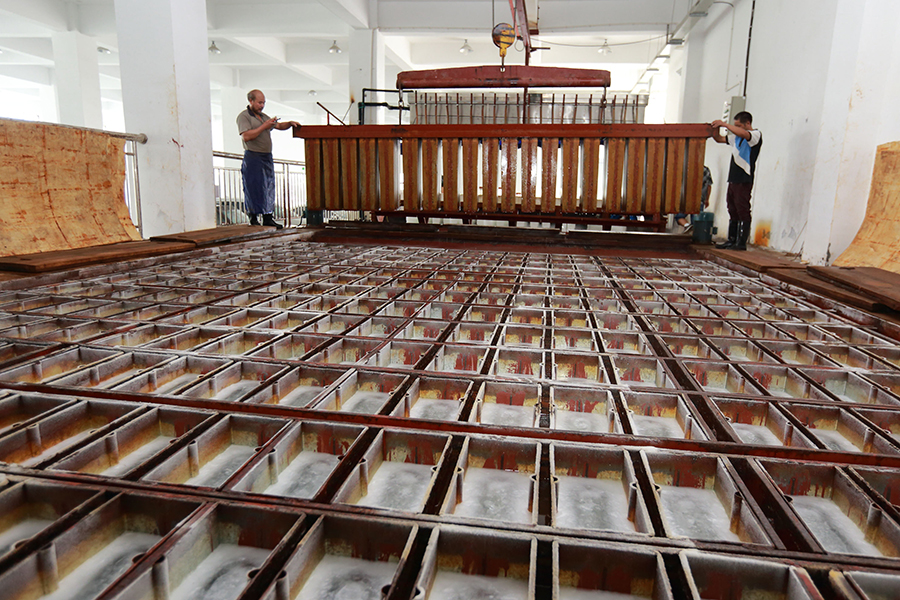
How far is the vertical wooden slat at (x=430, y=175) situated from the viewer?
590 centimetres

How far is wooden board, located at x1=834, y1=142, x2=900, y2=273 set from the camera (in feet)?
13.4

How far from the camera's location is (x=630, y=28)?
33.2 ft

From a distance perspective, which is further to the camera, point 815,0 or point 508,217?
point 508,217

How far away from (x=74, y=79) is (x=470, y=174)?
35.9ft

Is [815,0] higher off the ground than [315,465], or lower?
higher

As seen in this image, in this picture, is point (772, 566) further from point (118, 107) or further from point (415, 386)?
point (118, 107)

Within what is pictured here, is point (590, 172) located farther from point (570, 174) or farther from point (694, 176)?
point (694, 176)

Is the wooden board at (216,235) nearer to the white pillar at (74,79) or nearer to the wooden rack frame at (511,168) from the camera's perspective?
the wooden rack frame at (511,168)

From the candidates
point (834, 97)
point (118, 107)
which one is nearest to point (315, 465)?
point (834, 97)

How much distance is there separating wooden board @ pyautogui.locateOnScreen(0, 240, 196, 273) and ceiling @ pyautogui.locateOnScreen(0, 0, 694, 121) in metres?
4.48

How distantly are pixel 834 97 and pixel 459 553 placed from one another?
5.47m

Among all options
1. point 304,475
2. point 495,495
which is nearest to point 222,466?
point 304,475

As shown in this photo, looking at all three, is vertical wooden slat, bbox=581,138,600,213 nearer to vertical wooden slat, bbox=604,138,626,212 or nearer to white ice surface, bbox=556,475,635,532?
vertical wooden slat, bbox=604,138,626,212

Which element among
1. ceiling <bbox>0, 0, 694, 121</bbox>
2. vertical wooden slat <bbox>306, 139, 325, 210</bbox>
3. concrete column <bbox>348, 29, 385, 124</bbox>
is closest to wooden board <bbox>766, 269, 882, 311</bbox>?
ceiling <bbox>0, 0, 694, 121</bbox>
